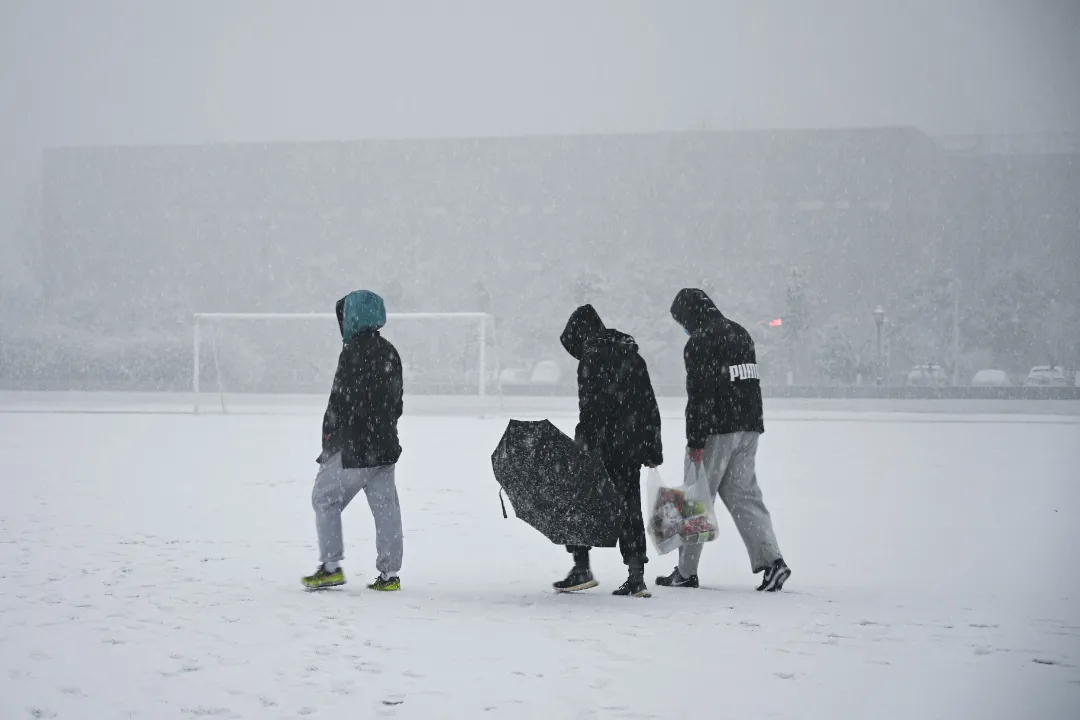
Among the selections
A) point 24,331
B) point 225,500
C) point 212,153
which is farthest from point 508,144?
point 225,500

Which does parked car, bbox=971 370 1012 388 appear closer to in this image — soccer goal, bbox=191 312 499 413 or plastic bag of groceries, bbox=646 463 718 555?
soccer goal, bbox=191 312 499 413

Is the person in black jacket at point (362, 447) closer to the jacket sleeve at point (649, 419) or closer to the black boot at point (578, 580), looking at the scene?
the black boot at point (578, 580)

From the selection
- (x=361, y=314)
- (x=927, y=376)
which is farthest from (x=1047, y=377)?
(x=361, y=314)

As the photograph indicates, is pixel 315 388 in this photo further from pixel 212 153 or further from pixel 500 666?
pixel 212 153

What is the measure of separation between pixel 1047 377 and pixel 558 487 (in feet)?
124

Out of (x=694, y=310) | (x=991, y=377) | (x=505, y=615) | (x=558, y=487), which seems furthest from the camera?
(x=991, y=377)

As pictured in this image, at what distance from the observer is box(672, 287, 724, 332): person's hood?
5773 mm

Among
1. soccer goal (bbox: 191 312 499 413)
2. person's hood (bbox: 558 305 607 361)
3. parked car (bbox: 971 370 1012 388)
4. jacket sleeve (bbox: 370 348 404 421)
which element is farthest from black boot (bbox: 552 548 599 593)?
parked car (bbox: 971 370 1012 388)

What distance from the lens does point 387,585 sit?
5.52 m

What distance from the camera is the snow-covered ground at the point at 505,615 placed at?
12.3 ft

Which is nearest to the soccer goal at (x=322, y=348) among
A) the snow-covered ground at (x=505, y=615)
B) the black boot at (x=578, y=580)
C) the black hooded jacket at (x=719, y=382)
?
the snow-covered ground at (x=505, y=615)

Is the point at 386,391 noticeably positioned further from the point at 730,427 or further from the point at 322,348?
the point at 322,348

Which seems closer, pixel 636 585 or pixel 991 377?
pixel 636 585

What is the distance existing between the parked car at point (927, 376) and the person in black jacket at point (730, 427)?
37.6 metres
